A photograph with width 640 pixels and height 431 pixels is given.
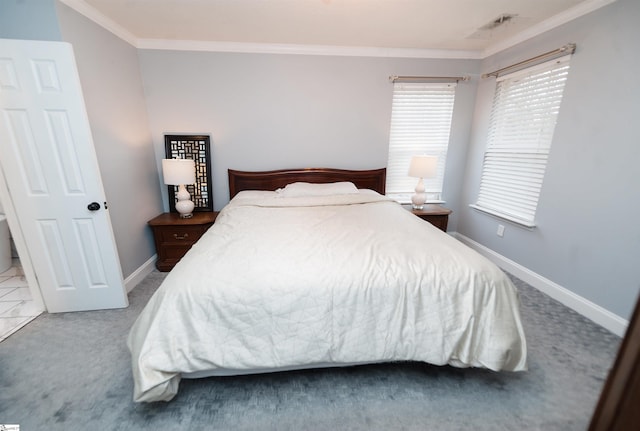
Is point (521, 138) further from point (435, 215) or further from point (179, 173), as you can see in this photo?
point (179, 173)

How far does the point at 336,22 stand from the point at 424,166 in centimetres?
176

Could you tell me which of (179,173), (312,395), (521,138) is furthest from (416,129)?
(312,395)

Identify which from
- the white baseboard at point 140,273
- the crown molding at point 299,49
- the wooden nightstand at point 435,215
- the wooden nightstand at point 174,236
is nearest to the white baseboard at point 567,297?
the wooden nightstand at point 435,215

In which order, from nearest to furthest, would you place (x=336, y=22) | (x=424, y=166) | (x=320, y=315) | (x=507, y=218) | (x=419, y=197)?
(x=320, y=315), (x=336, y=22), (x=507, y=218), (x=424, y=166), (x=419, y=197)

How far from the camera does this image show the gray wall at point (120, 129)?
6.72 feet

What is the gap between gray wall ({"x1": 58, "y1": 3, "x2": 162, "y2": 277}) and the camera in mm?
2049

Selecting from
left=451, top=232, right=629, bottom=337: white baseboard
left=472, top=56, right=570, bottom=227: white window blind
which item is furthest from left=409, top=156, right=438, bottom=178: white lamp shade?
left=451, top=232, right=629, bottom=337: white baseboard

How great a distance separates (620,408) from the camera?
1.47 ft

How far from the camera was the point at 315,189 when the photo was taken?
2.93 meters

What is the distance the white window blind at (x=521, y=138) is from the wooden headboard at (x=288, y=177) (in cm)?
128

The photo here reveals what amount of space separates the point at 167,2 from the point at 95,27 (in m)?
0.71

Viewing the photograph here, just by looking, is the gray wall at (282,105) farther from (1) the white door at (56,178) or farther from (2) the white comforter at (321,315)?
(2) the white comforter at (321,315)

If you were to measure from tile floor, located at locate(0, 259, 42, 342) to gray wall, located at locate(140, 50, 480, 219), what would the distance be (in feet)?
5.04

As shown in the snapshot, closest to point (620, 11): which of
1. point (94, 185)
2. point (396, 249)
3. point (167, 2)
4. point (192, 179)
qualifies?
point (396, 249)
